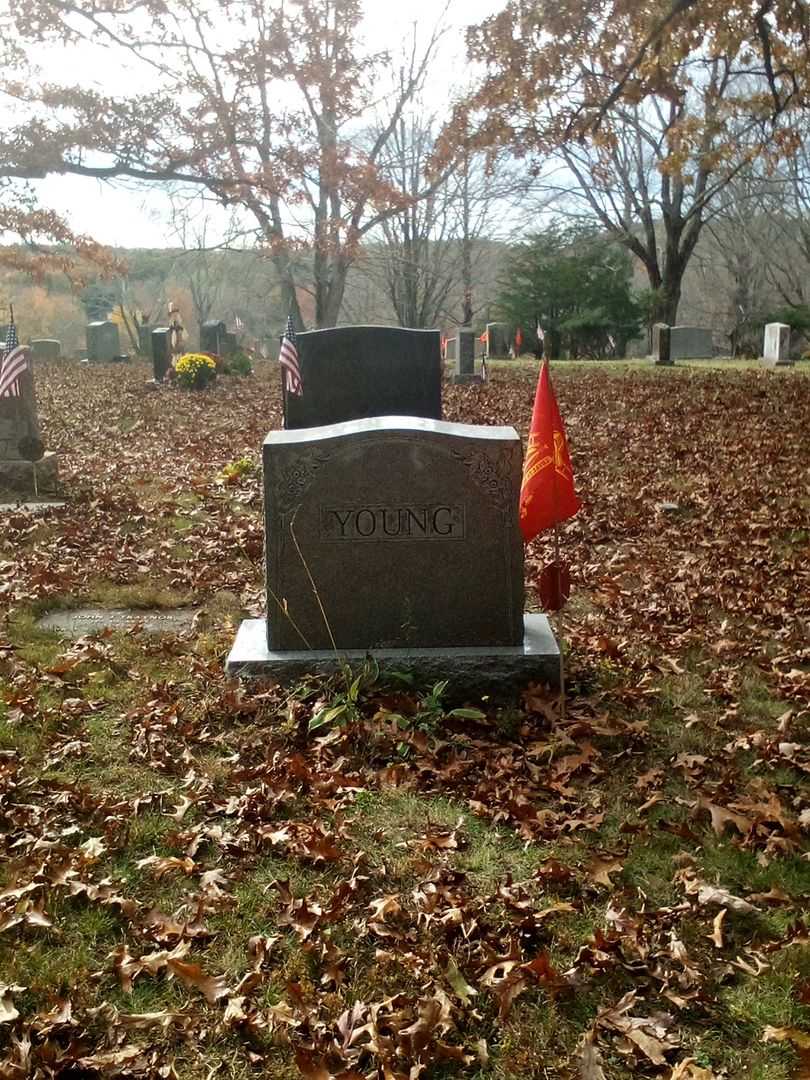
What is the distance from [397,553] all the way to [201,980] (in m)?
2.83

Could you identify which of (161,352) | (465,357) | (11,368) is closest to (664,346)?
(465,357)

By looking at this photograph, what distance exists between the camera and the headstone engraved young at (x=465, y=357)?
22.0m

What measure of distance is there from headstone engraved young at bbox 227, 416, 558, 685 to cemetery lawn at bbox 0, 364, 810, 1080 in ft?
0.62

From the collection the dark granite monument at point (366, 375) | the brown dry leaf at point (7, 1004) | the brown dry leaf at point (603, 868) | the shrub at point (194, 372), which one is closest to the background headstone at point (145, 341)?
the shrub at point (194, 372)

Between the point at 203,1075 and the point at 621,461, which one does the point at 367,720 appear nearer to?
the point at 203,1075

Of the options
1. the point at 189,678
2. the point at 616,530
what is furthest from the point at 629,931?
the point at 616,530

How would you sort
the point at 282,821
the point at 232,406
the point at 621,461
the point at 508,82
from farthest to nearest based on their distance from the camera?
the point at 232,406 → the point at 508,82 → the point at 621,461 → the point at 282,821

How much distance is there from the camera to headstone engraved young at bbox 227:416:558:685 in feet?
18.4

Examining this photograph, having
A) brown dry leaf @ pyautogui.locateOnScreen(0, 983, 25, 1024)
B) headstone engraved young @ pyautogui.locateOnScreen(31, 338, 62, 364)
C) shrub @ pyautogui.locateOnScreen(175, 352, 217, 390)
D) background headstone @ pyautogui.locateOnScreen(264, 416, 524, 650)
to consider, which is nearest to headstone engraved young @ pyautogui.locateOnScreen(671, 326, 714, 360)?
shrub @ pyautogui.locateOnScreen(175, 352, 217, 390)

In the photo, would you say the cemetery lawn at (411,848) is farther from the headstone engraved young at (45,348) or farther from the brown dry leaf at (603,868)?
the headstone engraved young at (45,348)

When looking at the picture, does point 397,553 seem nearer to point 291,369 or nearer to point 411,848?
point 411,848

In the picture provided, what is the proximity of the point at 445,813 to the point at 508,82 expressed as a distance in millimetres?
15409

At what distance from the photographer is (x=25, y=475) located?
11102mm

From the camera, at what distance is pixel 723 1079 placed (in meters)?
2.93
